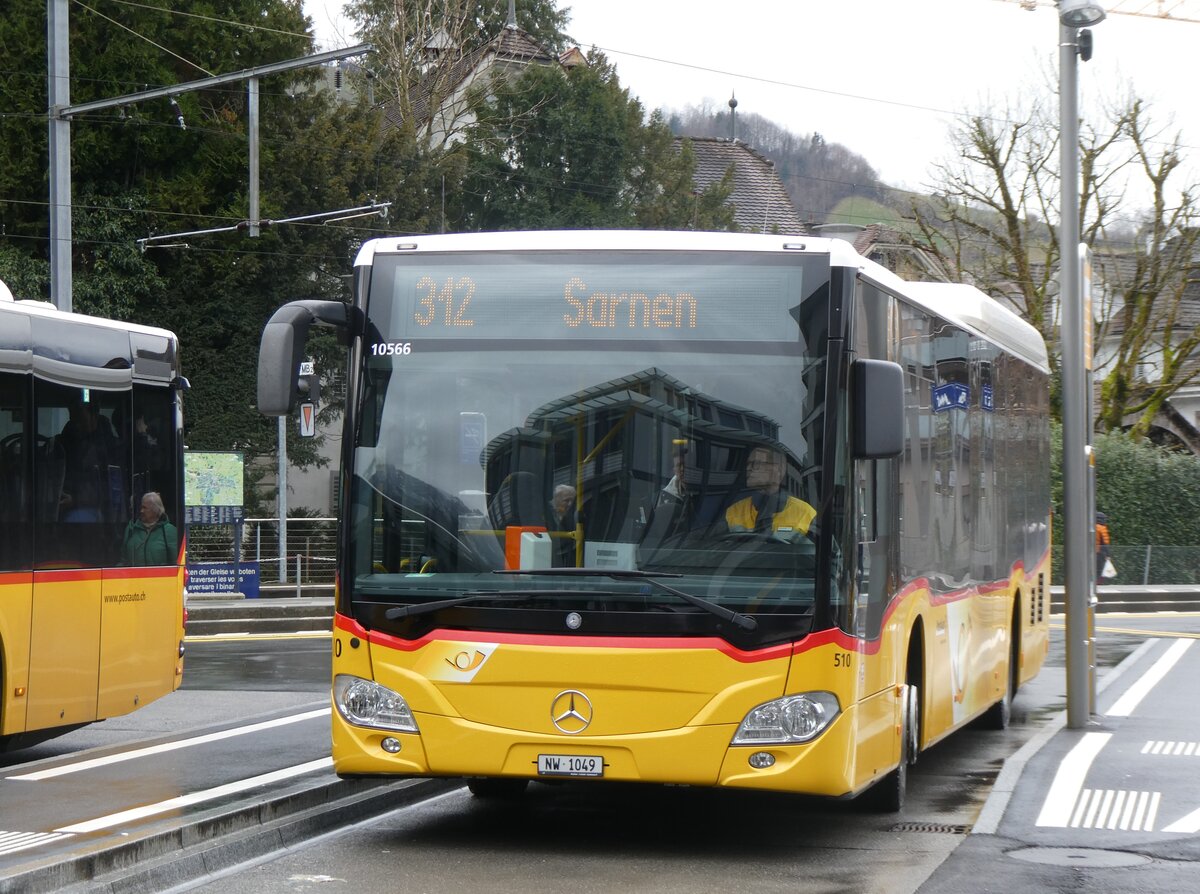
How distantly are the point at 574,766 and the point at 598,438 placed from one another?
1530 millimetres

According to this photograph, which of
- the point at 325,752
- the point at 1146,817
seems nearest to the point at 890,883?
the point at 1146,817

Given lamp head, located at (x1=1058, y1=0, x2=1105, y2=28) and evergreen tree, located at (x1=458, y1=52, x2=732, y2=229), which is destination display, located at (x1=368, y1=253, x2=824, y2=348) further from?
evergreen tree, located at (x1=458, y1=52, x2=732, y2=229)

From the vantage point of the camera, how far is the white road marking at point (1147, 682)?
16359 mm

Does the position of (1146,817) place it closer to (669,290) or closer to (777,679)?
(777,679)

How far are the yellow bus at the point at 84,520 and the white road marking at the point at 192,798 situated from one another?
172 cm

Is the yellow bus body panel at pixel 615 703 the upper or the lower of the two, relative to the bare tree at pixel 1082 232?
lower

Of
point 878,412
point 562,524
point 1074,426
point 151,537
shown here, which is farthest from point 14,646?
point 1074,426

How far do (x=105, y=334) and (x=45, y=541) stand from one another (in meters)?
1.69

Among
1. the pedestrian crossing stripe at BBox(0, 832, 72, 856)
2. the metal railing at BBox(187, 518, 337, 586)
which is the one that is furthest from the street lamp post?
the metal railing at BBox(187, 518, 337, 586)

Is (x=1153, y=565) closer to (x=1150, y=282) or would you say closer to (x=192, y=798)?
(x=1150, y=282)

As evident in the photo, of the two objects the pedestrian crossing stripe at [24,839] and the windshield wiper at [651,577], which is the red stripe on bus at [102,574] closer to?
the pedestrian crossing stripe at [24,839]

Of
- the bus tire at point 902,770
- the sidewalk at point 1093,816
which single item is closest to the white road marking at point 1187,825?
the sidewalk at point 1093,816

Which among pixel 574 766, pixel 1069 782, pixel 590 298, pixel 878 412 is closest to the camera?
pixel 574 766

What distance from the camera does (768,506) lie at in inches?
326
